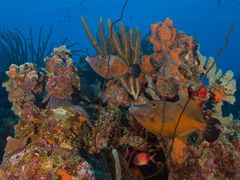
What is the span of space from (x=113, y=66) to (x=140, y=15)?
10190 centimetres

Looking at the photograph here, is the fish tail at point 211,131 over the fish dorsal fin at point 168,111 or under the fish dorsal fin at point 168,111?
under

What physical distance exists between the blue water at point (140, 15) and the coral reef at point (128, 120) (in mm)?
71994

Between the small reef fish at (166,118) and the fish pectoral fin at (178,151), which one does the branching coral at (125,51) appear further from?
the small reef fish at (166,118)

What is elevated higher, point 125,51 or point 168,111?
point 125,51

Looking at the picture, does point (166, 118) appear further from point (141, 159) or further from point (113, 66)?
point (113, 66)

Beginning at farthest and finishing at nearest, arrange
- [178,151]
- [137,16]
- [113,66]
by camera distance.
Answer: [137,16] < [113,66] < [178,151]

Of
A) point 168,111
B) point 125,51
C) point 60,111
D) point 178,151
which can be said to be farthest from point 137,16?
point 168,111

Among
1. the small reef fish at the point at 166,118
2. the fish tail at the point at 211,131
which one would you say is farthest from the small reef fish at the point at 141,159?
the fish tail at the point at 211,131

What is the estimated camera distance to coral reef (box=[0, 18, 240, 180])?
252 centimetres

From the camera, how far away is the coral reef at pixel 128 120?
2516mm

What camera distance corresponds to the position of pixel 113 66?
392cm

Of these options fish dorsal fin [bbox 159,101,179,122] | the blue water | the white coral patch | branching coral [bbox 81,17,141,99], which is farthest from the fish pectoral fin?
the blue water

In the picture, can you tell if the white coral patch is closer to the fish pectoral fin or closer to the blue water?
the fish pectoral fin

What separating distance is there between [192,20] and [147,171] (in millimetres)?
100175
